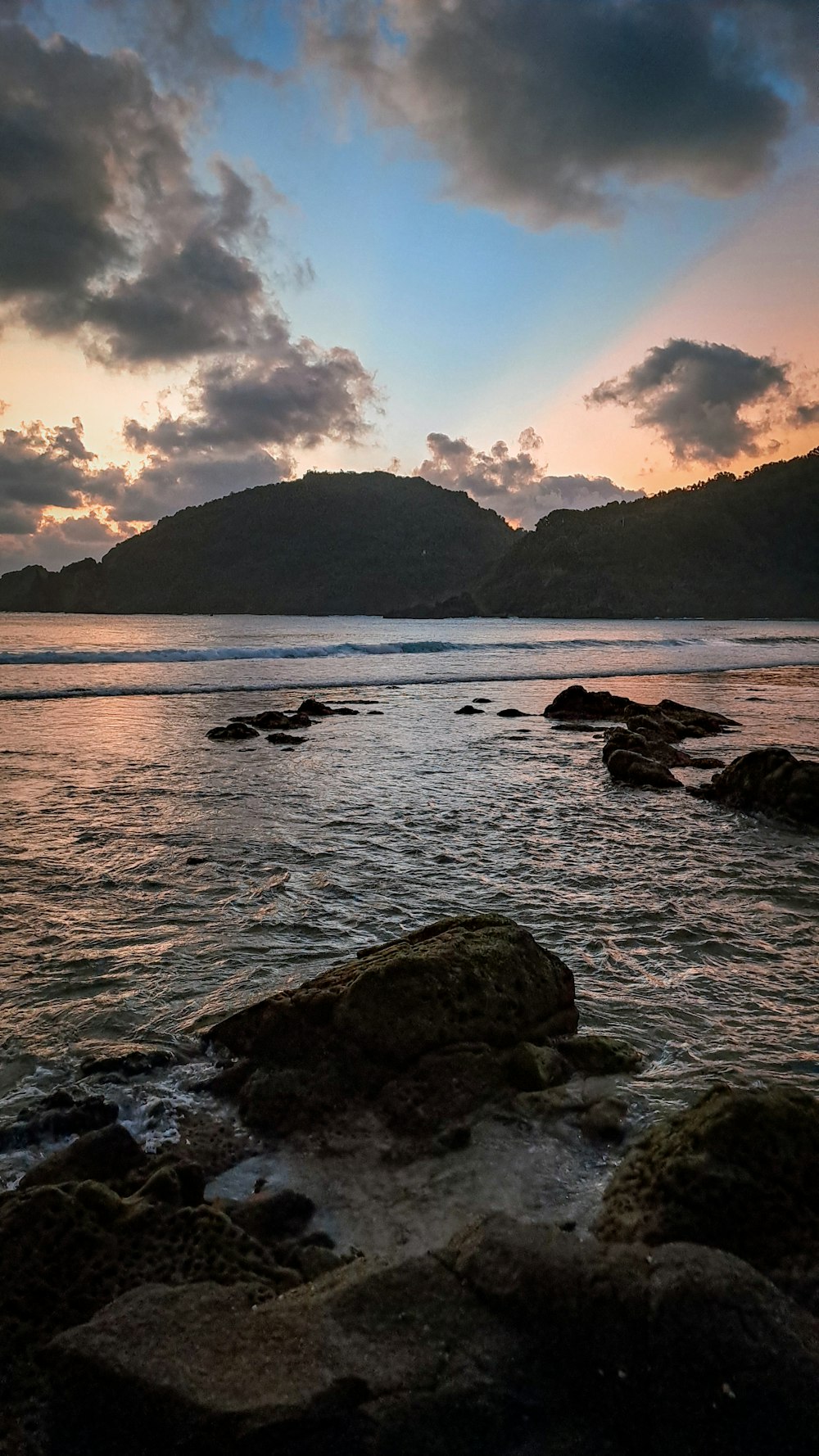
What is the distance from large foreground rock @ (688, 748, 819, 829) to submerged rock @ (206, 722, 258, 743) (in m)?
9.13

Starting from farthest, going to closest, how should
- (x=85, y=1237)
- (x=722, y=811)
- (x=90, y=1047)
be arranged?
(x=722, y=811) < (x=90, y=1047) < (x=85, y=1237)

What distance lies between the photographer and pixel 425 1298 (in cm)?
229

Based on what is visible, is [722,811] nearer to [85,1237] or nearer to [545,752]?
[545,752]

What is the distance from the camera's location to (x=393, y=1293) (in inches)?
90.7

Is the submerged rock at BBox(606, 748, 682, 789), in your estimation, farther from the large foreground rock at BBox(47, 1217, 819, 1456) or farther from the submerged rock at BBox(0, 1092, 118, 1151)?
the large foreground rock at BBox(47, 1217, 819, 1456)

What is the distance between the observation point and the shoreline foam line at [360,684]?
2546 cm

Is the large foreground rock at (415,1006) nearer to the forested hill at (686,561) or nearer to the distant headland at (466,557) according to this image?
the distant headland at (466,557)

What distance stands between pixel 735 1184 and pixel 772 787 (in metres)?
7.52

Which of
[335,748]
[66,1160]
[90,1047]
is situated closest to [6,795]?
[335,748]

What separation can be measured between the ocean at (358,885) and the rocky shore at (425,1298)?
75 cm

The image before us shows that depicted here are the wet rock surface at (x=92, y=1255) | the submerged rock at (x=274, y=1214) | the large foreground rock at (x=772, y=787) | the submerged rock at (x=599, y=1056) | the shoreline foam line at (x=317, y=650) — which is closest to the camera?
the wet rock surface at (x=92, y=1255)

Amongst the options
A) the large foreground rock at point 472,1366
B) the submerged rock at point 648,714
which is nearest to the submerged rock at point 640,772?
the submerged rock at point 648,714

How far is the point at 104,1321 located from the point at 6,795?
30.7 feet

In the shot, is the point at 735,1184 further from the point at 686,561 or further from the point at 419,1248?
the point at 686,561
